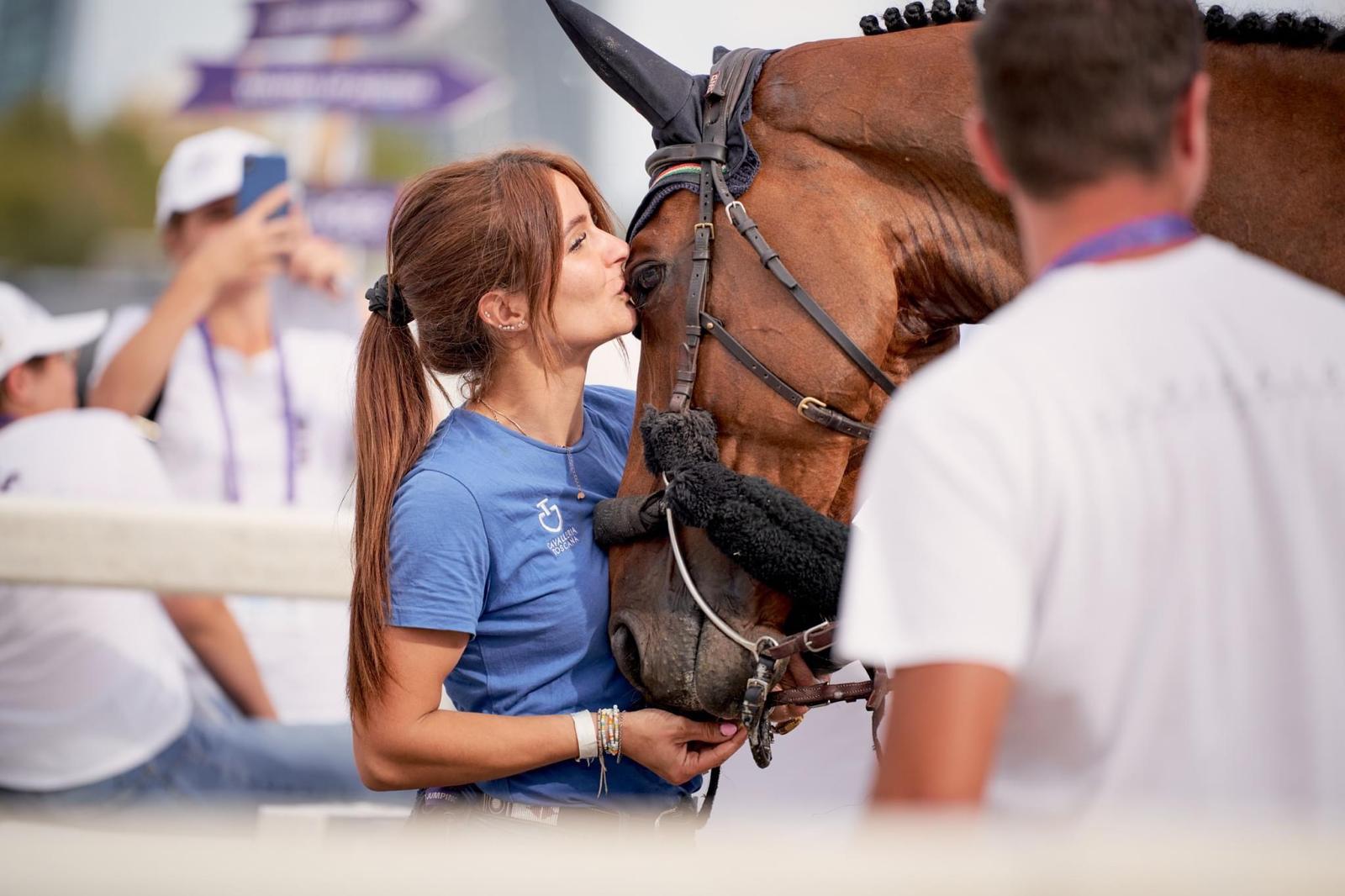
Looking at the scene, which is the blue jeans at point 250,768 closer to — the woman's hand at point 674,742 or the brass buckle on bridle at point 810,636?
the woman's hand at point 674,742

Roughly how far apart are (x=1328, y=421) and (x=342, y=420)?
3.83 metres

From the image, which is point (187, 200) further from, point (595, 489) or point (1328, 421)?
point (1328, 421)

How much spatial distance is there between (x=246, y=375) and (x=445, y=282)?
2.49 m

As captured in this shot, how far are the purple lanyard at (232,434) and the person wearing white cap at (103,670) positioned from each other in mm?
226

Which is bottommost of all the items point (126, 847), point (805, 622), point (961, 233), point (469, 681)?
point (469, 681)

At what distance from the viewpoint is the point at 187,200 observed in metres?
4.40

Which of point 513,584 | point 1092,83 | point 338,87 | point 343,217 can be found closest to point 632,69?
point 513,584

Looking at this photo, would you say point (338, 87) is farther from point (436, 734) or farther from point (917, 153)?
point (436, 734)

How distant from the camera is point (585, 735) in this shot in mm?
1935

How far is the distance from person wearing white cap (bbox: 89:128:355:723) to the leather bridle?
239 cm

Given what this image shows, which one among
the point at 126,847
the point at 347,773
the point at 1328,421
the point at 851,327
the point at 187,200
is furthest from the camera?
the point at 187,200

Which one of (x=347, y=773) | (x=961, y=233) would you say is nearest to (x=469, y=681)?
(x=961, y=233)

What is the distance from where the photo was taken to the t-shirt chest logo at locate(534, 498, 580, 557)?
2.04m

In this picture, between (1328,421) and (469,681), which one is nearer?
(1328,421)
